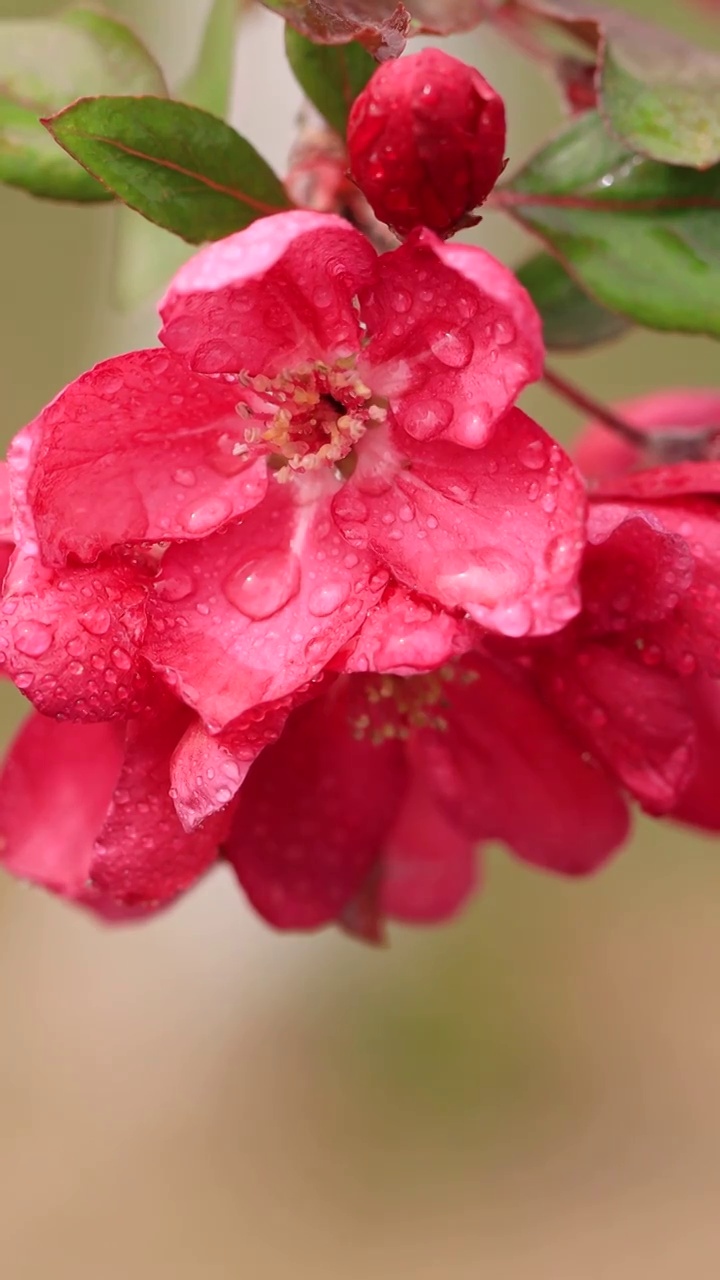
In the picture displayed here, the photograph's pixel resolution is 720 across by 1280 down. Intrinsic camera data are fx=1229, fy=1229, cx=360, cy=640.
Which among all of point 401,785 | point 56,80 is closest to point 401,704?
point 401,785

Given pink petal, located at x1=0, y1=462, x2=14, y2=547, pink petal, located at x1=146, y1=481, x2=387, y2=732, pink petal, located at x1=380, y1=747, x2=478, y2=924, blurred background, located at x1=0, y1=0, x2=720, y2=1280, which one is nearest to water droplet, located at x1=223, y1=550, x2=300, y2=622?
pink petal, located at x1=146, y1=481, x2=387, y2=732

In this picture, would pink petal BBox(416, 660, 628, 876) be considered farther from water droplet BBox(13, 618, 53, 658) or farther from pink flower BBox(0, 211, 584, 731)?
water droplet BBox(13, 618, 53, 658)

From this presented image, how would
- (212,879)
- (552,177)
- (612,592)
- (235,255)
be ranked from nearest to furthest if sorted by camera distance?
(235,255)
(612,592)
(552,177)
(212,879)

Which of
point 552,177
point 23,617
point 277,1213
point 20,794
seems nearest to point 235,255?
point 23,617

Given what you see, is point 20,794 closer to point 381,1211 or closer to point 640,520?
point 640,520

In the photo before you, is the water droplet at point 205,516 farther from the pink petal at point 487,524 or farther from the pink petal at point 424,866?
the pink petal at point 424,866
